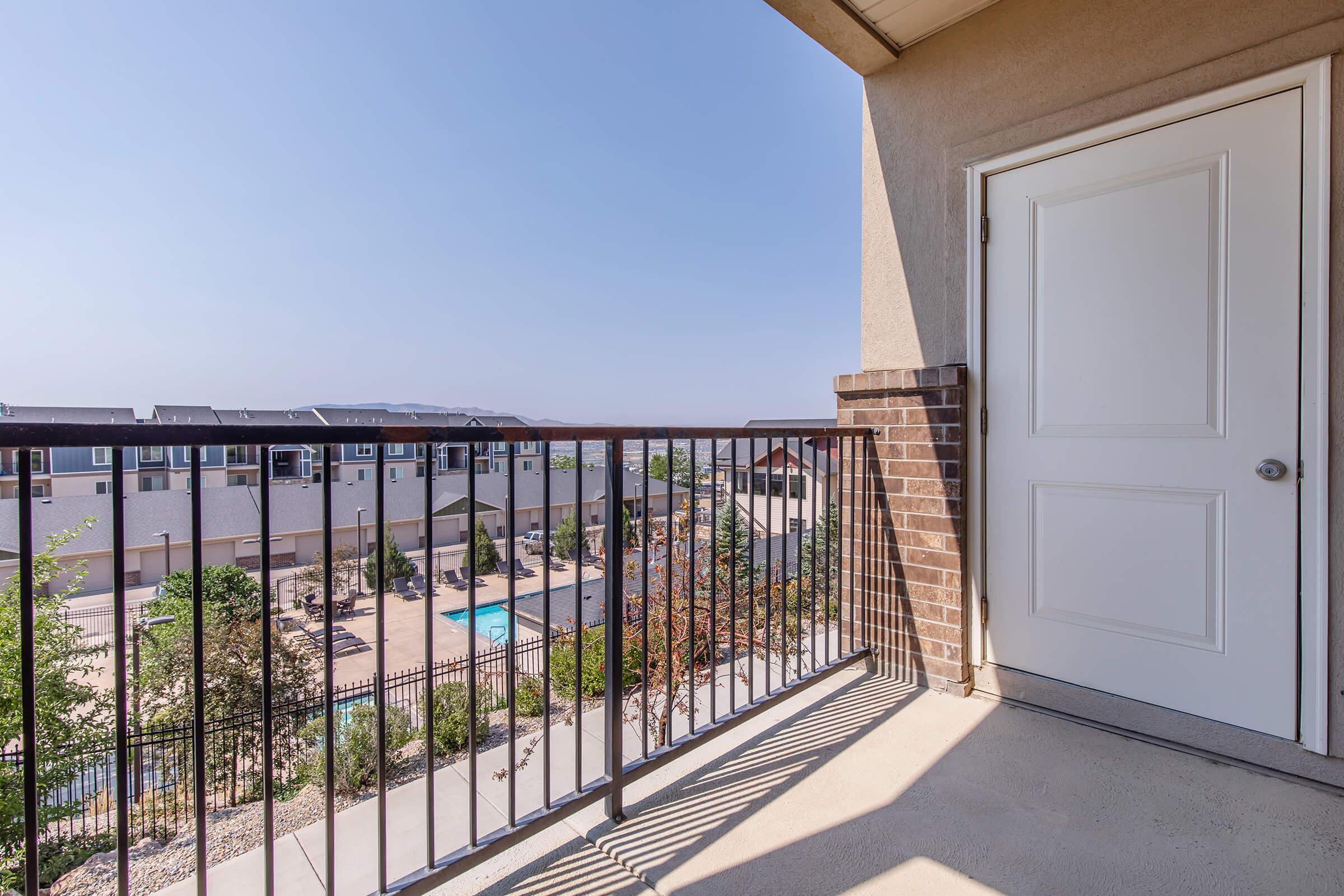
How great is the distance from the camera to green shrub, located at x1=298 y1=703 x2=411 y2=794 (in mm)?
6461

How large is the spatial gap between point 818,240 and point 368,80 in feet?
41.8

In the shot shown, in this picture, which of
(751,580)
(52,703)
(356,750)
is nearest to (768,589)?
(751,580)

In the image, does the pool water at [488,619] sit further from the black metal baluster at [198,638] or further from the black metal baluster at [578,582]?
the black metal baluster at [198,638]

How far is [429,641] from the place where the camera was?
47.8 inches

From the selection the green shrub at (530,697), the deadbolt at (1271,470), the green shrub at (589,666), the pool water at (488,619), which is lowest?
the pool water at (488,619)

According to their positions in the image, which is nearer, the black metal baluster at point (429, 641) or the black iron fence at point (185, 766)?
the black metal baluster at point (429, 641)

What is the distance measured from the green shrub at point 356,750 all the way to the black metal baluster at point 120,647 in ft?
19.7

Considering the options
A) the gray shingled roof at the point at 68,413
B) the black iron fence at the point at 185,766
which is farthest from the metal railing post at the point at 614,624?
the black iron fence at the point at 185,766

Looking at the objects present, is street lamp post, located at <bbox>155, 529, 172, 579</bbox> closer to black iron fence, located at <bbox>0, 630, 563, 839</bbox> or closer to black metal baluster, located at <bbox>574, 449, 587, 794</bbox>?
black iron fence, located at <bbox>0, 630, 563, 839</bbox>

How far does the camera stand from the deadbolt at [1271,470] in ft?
5.47

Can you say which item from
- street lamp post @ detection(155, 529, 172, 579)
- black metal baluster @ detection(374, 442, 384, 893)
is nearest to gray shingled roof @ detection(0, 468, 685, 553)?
street lamp post @ detection(155, 529, 172, 579)

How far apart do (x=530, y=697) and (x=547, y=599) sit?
6.98 m

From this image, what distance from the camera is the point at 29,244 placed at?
17000 millimetres

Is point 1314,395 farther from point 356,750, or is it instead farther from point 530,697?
point 356,750
